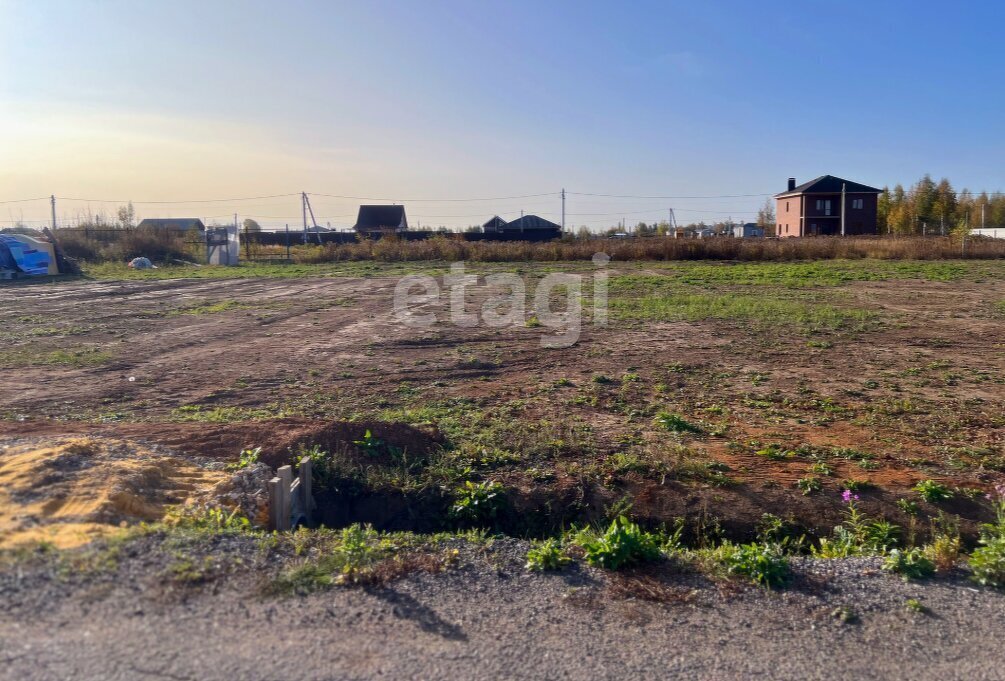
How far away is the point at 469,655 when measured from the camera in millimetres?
3201

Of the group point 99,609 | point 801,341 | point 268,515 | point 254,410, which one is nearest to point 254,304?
point 254,410

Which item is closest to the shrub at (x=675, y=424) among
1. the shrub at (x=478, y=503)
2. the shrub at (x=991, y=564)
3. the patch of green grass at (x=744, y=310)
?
the shrub at (x=478, y=503)

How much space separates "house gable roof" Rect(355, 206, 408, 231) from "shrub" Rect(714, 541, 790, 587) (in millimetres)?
58383

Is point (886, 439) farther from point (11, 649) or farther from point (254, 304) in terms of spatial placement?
point (254, 304)

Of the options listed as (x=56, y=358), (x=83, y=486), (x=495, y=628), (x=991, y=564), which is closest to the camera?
(x=495, y=628)

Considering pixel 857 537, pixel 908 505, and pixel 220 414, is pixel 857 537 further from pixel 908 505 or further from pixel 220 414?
pixel 220 414

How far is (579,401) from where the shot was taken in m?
8.20

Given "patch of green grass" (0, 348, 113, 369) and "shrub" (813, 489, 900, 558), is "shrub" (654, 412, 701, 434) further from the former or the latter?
"patch of green grass" (0, 348, 113, 369)

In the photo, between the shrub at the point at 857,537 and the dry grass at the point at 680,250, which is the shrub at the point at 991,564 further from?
the dry grass at the point at 680,250

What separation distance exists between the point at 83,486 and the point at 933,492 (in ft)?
19.1

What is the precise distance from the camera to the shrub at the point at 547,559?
4008 mm

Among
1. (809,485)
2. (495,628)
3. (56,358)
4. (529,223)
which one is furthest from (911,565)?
(529,223)

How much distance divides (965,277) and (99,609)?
25.2 m

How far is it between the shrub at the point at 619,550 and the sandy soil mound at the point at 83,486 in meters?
2.65
